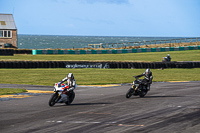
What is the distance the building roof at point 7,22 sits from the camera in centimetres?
7609

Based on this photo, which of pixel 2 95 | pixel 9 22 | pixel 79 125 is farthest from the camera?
pixel 9 22

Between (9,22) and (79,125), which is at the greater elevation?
(9,22)

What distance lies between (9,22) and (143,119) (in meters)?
68.7

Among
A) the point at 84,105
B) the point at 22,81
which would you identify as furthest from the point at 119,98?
A: the point at 22,81

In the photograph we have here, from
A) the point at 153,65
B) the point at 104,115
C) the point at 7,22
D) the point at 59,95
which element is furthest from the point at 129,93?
the point at 7,22

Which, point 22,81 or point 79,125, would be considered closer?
point 79,125

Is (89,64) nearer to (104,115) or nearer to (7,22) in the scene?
(104,115)

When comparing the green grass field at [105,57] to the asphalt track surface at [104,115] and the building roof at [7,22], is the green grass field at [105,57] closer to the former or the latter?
the building roof at [7,22]

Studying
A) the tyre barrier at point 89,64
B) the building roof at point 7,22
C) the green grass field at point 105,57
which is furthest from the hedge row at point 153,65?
the building roof at point 7,22

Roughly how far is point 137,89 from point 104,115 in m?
6.23

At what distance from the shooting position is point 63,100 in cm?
1664

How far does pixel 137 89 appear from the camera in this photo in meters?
19.9

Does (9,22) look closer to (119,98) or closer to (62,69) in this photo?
(62,69)

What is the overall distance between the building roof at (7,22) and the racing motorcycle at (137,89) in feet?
196
